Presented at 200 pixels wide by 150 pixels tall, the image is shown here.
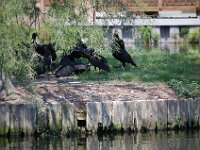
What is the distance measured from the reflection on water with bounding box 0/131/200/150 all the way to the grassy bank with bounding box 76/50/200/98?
230 cm

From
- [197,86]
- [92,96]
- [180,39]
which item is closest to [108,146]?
[92,96]

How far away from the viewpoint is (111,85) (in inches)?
828

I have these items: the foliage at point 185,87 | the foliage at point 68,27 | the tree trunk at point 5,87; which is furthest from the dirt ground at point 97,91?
the foliage at point 68,27

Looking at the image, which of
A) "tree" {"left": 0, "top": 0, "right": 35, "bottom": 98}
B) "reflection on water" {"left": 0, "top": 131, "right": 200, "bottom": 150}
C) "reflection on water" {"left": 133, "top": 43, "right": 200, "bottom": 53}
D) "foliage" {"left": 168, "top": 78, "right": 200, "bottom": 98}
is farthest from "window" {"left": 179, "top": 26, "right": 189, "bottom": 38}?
"tree" {"left": 0, "top": 0, "right": 35, "bottom": 98}

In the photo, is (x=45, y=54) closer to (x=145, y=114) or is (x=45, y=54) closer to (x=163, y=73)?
(x=163, y=73)

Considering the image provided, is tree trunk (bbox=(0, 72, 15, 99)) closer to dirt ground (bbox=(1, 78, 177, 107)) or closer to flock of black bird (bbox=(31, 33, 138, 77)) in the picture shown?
dirt ground (bbox=(1, 78, 177, 107))

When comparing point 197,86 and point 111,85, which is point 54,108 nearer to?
point 111,85

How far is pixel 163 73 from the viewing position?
23281mm

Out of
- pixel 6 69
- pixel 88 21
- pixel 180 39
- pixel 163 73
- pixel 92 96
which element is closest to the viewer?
pixel 6 69

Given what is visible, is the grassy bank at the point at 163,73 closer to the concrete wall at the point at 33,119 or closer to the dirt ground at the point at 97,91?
the dirt ground at the point at 97,91

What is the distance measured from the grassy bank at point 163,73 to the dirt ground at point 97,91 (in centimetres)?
52

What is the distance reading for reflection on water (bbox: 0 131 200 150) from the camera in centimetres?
1711

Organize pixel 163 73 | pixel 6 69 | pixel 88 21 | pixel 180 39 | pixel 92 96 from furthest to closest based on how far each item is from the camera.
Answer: pixel 180 39
pixel 163 73
pixel 92 96
pixel 88 21
pixel 6 69

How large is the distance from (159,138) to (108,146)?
1.57m
